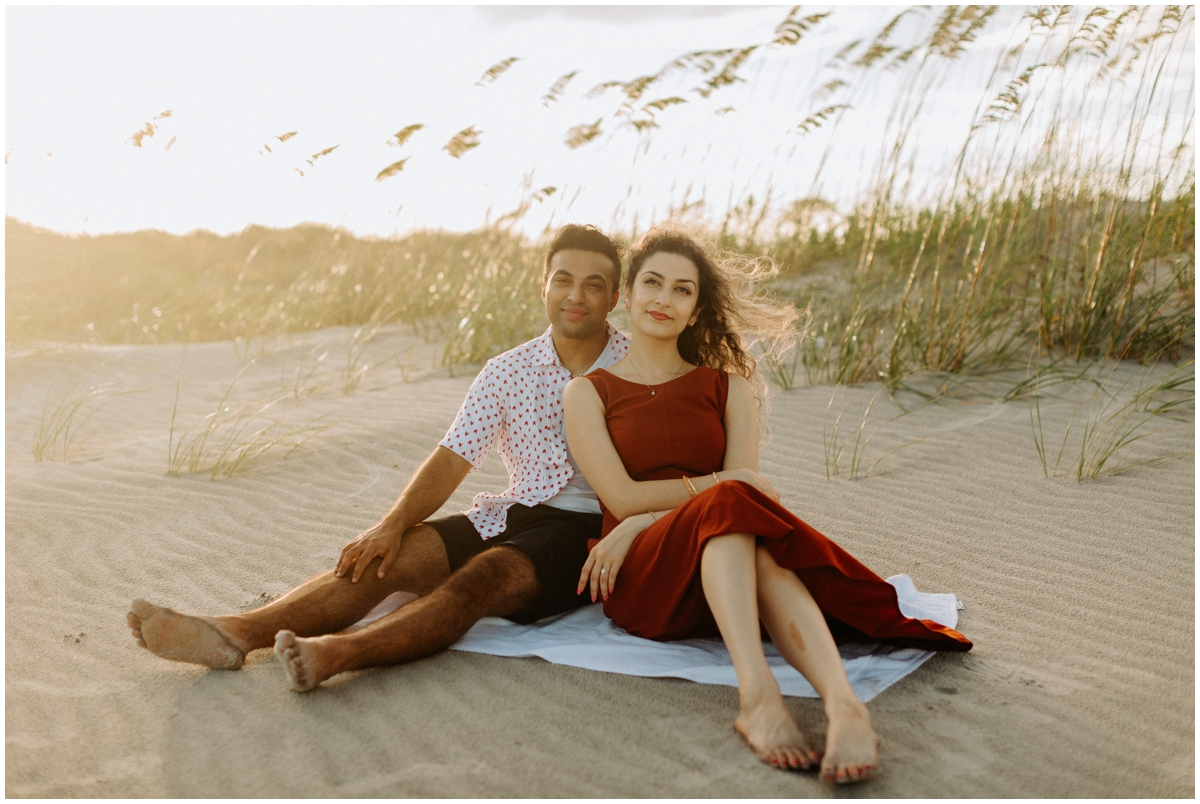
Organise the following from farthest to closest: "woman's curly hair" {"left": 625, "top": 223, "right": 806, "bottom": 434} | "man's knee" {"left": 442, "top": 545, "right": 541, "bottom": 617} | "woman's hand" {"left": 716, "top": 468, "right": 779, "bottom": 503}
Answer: "woman's curly hair" {"left": 625, "top": 223, "right": 806, "bottom": 434}, "man's knee" {"left": 442, "top": 545, "right": 541, "bottom": 617}, "woman's hand" {"left": 716, "top": 468, "right": 779, "bottom": 503}

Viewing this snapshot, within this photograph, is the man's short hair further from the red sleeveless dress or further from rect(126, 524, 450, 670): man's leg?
rect(126, 524, 450, 670): man's leg

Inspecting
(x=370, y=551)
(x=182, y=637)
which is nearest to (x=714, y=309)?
(x=370, y=551)

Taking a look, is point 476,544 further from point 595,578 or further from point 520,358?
point 520,358

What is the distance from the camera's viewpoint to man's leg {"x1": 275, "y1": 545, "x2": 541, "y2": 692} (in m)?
2.47

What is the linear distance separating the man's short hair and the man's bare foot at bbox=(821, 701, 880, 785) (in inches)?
72.7

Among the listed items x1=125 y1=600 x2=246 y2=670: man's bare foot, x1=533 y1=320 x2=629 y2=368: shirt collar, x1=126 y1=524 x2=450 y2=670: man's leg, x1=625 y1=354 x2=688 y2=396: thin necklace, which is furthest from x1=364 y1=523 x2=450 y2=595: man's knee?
x1=625 y1=354 x2=688 y2=396: thin necklace

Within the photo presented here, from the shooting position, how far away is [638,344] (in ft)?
10.4

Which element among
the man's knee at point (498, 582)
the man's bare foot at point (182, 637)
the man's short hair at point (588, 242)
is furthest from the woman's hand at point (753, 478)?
the man's bare foot at point (182, 637)

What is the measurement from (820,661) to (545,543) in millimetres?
1085

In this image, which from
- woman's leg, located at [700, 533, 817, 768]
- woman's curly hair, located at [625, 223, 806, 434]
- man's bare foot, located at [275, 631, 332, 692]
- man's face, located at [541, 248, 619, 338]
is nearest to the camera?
woman's leg, located at [700, 533, 817, 768]

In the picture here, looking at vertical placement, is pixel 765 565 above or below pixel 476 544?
above

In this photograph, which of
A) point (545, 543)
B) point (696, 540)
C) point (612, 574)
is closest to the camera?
point (696, 540)

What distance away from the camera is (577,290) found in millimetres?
3334

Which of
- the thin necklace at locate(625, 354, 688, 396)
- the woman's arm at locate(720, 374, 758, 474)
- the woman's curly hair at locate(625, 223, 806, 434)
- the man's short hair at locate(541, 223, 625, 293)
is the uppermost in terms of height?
the man's short hair at locate(541, 223, 625, 293)
